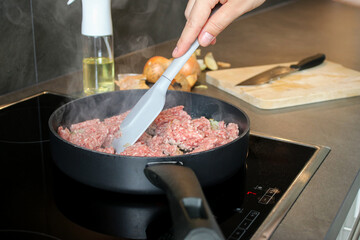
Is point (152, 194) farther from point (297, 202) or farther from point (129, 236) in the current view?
point (297, 202)

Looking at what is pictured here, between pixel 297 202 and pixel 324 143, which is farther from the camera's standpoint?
pixel 324 143

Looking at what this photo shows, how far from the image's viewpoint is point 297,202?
31.6 inches

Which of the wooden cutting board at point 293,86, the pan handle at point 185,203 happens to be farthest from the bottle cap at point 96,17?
the pan handle at point 185,203

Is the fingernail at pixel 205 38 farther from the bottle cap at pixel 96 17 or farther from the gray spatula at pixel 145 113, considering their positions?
the bottle cap at pixel 96 17

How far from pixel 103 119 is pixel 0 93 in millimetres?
335

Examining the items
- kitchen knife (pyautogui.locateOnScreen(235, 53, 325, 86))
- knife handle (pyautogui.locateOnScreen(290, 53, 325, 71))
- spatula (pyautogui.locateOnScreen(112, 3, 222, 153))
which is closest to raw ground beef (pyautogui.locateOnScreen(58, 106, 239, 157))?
spatula (pyautogui.locateOnScreen(112, 3, 222, 153))

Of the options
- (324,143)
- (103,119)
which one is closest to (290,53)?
(324,143)

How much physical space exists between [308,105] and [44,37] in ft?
2.59

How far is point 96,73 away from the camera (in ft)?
4.13

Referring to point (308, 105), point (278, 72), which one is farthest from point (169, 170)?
point (278, 72)

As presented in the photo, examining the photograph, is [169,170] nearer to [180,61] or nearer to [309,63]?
[180,61]

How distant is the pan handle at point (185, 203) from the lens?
0.51 metres

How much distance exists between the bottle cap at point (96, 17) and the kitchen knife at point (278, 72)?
0.45 meters

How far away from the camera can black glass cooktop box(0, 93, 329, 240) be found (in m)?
0.70
